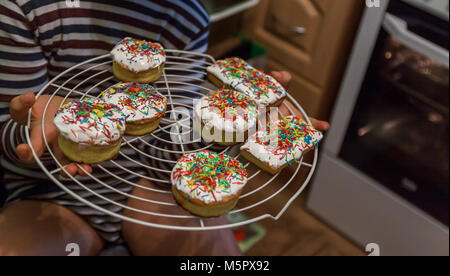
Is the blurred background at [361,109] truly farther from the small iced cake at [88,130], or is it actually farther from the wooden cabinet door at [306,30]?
the small iced cake at [88,130]

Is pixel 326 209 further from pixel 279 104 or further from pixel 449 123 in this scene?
pixel 279 104

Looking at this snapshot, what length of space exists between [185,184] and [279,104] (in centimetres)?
35

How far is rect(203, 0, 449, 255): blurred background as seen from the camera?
5.38ft

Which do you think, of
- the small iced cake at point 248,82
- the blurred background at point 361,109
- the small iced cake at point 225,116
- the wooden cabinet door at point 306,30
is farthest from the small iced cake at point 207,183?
the wooden cabinet door at point 306,30

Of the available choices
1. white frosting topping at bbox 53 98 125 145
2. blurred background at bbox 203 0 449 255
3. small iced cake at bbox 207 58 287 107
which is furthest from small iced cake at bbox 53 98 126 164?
blurred background at bbox 203 0 449 255

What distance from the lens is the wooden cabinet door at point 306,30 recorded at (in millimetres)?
1825

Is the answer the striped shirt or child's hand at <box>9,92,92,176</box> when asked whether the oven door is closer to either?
the striped shirt

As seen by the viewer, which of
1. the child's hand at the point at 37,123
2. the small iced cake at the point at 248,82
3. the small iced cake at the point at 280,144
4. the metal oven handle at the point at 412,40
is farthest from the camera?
the metal oven handle at the point at 412,40

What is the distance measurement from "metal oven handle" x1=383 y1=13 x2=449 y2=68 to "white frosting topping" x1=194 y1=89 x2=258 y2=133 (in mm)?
841

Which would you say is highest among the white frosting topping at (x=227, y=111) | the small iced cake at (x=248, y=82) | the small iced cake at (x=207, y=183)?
the small iced cake at (x=248, y=82)

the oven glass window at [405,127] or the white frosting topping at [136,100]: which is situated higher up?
the white frosting topping at [136,100]

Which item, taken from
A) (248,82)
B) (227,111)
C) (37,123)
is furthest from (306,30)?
(37,123)

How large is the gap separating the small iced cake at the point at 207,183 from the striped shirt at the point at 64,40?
4.2 inches
